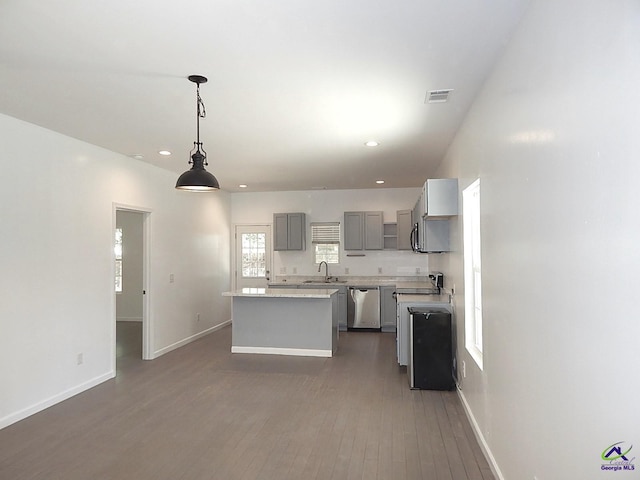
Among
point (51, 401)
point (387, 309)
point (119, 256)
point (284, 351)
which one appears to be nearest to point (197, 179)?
point (51, 401)

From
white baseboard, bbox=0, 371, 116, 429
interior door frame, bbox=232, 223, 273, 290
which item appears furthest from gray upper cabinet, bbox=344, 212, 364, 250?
white baseboard, bbox=0, 371, 116, 429

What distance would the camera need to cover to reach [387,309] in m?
7.77

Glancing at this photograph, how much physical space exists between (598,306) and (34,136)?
4673mm

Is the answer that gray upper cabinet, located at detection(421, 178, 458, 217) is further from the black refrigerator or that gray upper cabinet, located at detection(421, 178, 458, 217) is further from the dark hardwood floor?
the dark hardwood floor

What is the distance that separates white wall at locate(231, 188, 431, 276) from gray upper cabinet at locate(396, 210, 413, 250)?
255mm

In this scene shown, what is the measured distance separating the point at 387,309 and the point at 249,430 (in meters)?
4.63

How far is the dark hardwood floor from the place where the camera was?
114 inches

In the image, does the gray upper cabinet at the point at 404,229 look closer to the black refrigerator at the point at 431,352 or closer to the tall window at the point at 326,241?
the tall window at the point at 326,241

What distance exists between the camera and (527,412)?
211cm

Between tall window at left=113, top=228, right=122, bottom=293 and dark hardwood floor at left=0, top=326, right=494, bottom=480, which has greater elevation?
tall window at left=113, top=228, right=122, bottom=293

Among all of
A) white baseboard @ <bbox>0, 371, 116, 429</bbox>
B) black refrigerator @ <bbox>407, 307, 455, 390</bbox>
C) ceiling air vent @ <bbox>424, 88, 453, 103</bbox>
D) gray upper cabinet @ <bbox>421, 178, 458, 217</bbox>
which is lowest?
white baseboard @ <bbox>0, 371, 116, 429</bbox>

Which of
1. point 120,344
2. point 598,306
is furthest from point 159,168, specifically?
point 598,306

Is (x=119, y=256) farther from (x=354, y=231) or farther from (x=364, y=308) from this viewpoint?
(x=364, y=308)

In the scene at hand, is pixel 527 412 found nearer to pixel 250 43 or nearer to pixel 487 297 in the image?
pixel 487 297
